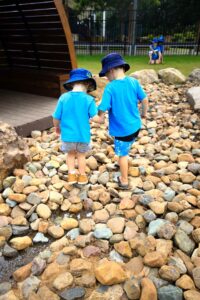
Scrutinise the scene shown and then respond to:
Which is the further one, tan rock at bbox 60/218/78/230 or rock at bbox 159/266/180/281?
tan rock at bbox 60/218/78/230

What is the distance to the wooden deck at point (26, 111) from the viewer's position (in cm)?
500

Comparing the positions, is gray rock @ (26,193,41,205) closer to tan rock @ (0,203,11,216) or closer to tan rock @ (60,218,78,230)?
tan rock @ (0,203,11,216)

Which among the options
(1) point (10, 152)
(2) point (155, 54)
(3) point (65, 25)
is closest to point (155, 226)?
(1) point (10, 152)

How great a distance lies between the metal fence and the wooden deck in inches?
430

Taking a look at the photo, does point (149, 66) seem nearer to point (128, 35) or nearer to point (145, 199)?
point (128, 35)

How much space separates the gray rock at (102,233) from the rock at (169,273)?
605 millimetres

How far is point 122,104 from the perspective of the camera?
3236 mm

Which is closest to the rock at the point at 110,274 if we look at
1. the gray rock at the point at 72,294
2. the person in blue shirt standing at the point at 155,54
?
the gray rock at the point at 72,294

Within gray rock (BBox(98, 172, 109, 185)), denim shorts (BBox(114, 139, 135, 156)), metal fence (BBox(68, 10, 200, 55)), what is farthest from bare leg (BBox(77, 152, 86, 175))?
metal fence (BBox(68, 10, 200, 55))

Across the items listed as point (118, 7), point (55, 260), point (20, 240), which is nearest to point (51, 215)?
point (20, 240)

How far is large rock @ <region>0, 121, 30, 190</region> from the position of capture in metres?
3.55

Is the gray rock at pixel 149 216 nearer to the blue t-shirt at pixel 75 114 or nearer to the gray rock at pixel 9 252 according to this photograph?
the blue t-shirt at pixel 75 114

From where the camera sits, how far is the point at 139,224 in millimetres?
2928

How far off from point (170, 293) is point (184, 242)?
0.57 metres
